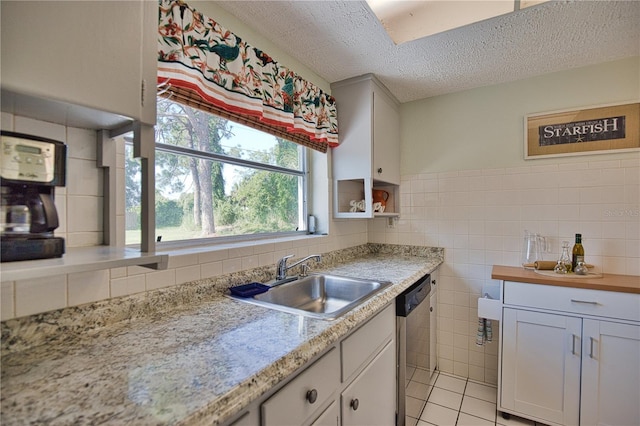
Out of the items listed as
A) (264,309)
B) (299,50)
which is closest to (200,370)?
(264,309)

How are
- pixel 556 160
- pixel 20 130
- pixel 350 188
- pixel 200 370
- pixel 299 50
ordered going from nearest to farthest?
pixel 200 370
pixel 20 130
pixel 299 50
pixel 556 160
pixel 350 188

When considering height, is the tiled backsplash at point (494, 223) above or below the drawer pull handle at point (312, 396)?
above

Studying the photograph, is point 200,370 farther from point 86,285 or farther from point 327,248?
point 327,248

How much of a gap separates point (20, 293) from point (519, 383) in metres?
2.45

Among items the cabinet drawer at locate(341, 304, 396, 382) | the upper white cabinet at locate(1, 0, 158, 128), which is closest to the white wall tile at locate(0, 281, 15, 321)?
the upper white cabinet at locate(1, 0, 158, 128)

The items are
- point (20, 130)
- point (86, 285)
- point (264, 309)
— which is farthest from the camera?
A: point (264, 309)

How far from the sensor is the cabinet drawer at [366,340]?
112cm

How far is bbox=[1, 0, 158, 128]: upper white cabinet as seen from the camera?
0.60 m

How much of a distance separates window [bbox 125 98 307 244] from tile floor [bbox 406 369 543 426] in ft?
4.39

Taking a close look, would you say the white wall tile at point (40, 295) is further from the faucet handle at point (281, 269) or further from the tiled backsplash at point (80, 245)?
the faucet handle at point (281, 269)

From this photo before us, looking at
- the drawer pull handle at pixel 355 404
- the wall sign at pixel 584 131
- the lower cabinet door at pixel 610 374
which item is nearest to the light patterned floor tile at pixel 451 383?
the lower cabinet door at pixel 610 374

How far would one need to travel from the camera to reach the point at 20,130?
0.82 metres

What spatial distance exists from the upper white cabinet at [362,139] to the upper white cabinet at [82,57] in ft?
5.05

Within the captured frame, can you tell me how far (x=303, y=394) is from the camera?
0.89 m
